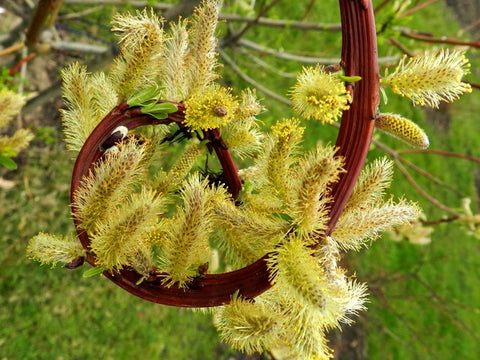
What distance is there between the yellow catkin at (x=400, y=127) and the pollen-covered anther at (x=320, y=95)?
72 millimetres

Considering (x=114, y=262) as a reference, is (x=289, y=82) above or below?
below

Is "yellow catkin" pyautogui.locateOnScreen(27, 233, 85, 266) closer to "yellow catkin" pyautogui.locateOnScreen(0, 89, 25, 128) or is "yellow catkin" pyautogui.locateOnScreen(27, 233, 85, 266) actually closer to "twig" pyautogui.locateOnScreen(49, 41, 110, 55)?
"yellow catkin" pyautogui.locateOnScreen(0, 89, 25, 128)

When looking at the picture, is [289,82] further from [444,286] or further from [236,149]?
[236,149]

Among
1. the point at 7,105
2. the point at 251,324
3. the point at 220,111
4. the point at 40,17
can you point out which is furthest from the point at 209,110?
the point at 40,17

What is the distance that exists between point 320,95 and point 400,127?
156mm

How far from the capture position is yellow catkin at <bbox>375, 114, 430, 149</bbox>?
71 cm

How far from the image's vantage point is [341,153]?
2.17ft

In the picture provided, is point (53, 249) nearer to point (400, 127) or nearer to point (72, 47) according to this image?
point (400, 127)

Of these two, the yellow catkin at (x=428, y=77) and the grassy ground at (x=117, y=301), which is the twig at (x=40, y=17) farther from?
the yellow catkin at (x=428, y=77)

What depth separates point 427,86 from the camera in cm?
71

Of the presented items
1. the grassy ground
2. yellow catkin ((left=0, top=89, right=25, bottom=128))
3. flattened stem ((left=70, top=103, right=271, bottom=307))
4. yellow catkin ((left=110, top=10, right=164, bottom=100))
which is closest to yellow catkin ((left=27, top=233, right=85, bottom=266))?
flattened stem ((left=70, top=103, right=271, bottom=307))

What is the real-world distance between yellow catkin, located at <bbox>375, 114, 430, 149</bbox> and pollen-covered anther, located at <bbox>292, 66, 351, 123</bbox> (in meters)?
0.07

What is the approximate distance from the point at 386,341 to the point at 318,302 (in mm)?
4875

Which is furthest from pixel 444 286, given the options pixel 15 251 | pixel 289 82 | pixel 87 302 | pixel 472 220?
pixel 15 251
